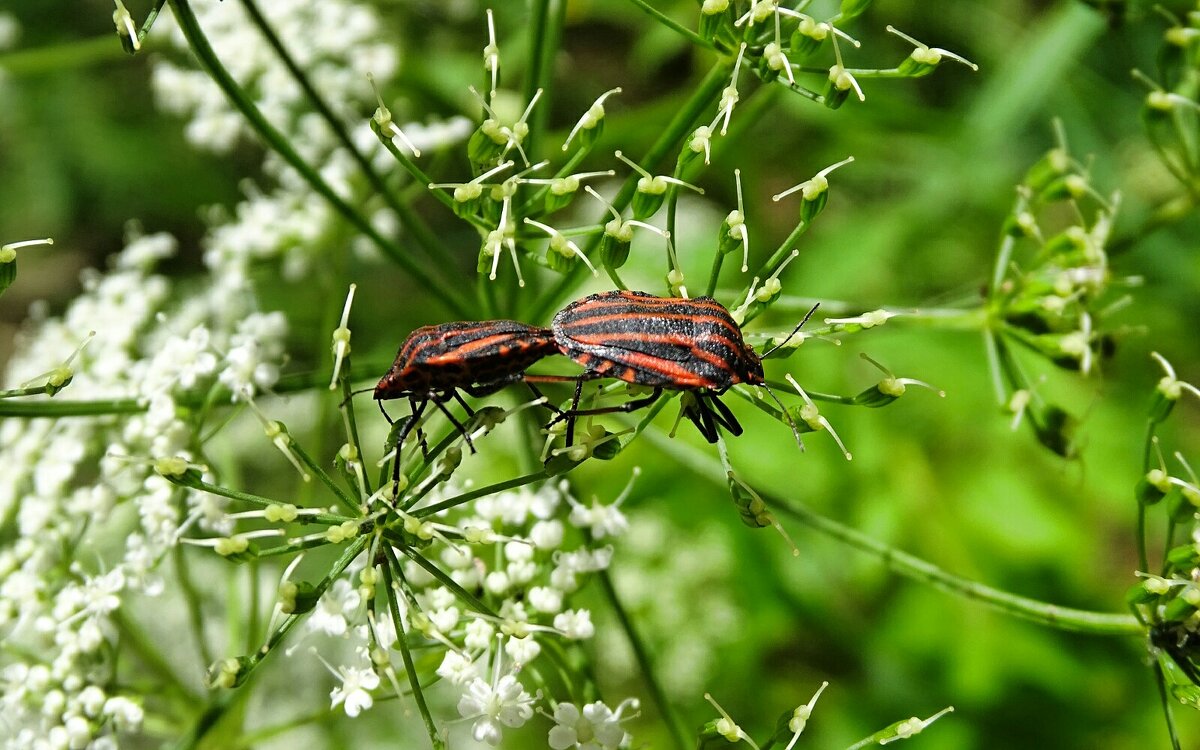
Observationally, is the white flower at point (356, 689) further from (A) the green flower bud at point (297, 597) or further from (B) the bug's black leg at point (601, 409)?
(B) the bug's black leg at point (601, 409)

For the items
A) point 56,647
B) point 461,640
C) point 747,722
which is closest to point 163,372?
point 56,647

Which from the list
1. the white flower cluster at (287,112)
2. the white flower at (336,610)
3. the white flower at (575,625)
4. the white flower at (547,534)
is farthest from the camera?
the white flower cluster at (287,112)

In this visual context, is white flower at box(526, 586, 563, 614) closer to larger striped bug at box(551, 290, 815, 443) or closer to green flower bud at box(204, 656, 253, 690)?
larger striped bug at box(551, 290, 815, 443)

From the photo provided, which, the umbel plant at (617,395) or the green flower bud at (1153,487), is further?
the green flower bud at (1153,487)

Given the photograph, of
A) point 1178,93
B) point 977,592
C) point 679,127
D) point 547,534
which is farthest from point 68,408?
point 1178,93

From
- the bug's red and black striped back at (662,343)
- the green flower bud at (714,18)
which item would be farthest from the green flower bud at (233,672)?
the green flower bud at (714,18)

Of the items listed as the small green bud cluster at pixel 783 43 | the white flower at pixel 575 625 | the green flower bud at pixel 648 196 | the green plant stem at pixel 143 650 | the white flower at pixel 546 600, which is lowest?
the green plant stem at pixel 143 650
